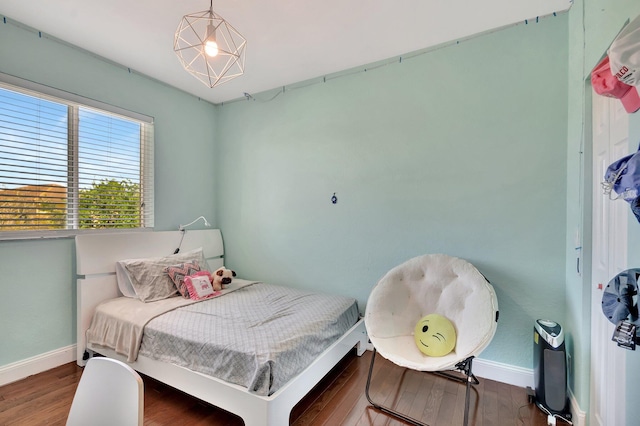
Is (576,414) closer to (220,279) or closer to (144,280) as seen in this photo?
(220,279)

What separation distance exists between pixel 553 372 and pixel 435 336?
66 cm

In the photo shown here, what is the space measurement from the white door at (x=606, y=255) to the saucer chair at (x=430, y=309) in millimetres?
468

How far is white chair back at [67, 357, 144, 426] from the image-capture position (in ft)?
2.57

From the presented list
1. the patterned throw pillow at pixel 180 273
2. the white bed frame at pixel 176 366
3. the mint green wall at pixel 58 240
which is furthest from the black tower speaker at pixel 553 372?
the mint green wall at pixel 58 240

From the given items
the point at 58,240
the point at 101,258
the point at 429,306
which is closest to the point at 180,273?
the point at 101,258

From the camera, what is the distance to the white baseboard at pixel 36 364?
2.02 m

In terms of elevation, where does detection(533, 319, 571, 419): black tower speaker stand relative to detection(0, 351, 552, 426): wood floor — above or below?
above

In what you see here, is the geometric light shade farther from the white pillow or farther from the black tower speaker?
the black tower speaker

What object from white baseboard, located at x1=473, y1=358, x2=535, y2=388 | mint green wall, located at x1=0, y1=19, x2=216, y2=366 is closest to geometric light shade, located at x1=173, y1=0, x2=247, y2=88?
mint green wall, located at x1=0, y1=19, x2=216, y2=366

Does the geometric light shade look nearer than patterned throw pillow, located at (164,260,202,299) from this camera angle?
Yes

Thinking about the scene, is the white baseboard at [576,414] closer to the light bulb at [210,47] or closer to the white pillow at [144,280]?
the light bulb at [210,47]

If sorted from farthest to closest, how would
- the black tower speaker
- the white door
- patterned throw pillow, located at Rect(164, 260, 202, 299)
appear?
patterned throw pillow, located at Rect(164, 260, 202, 299)
the black tower speaker
the white door

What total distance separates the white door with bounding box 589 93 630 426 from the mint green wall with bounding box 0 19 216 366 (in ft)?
11.5

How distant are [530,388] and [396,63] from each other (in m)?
2.75
